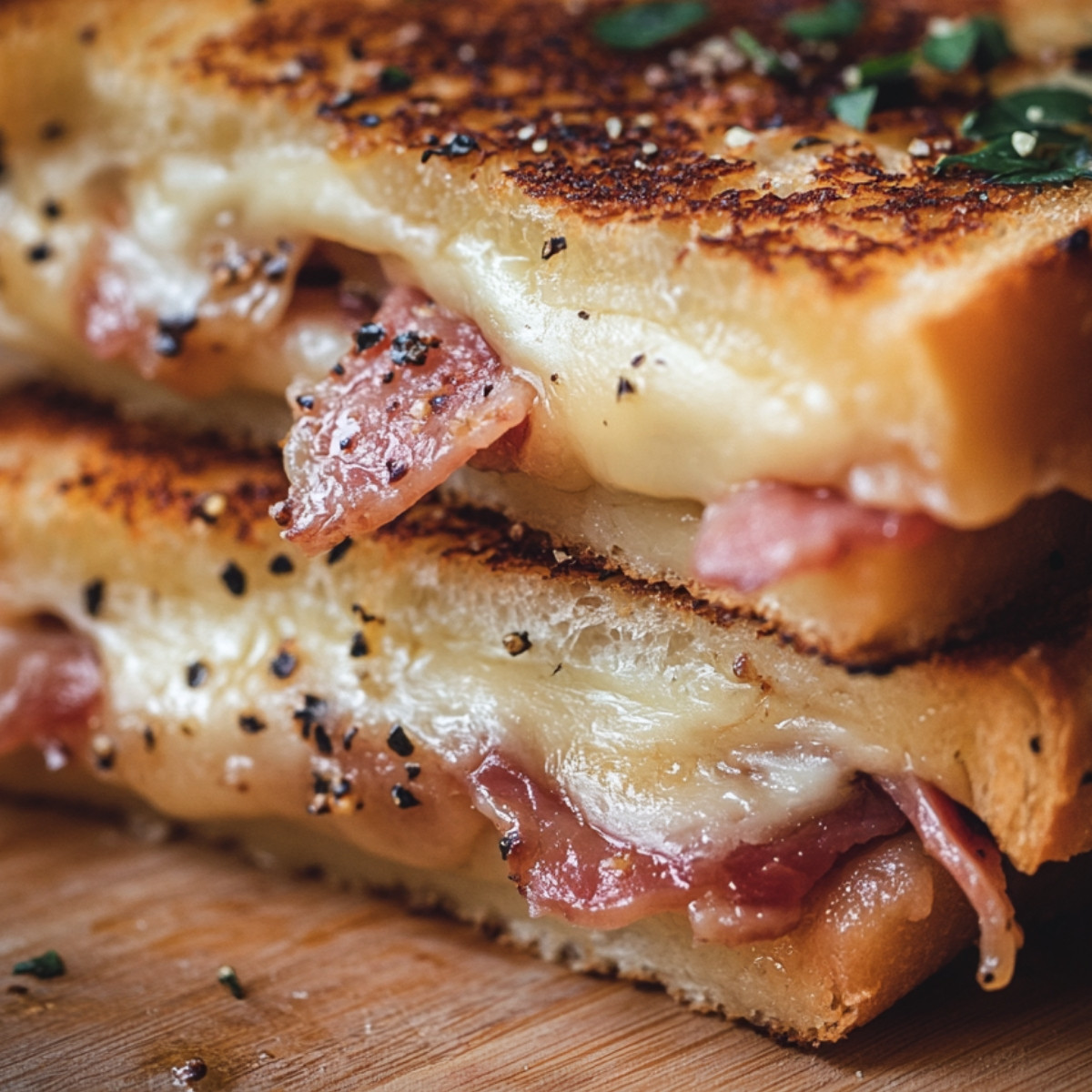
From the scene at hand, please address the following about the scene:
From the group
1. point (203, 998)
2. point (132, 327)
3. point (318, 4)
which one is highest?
point (318, 4)

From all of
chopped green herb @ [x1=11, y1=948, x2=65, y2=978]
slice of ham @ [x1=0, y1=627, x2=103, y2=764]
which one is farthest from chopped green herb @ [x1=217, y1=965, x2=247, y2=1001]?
slice of ham @ [x1=0, y1=627, x2=103, y2=764]

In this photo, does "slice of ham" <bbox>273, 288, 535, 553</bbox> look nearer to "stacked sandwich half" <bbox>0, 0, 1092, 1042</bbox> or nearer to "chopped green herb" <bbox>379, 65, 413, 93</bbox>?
"stacked sandwich half" <bbox>0, 0, 1092, 1042</bbox>

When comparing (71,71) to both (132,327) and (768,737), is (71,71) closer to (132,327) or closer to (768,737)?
(132,327)

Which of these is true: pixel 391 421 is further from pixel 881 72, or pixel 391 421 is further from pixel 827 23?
pixel 827 23

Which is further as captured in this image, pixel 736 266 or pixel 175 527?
pixel 175 527

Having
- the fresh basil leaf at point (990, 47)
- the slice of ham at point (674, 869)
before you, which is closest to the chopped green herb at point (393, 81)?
the fresh basil leaf at point (990, 47)

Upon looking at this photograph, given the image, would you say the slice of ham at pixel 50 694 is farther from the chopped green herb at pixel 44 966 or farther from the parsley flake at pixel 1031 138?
the parsley flake at pixel 1031 138

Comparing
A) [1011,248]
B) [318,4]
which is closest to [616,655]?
[1011,248]
